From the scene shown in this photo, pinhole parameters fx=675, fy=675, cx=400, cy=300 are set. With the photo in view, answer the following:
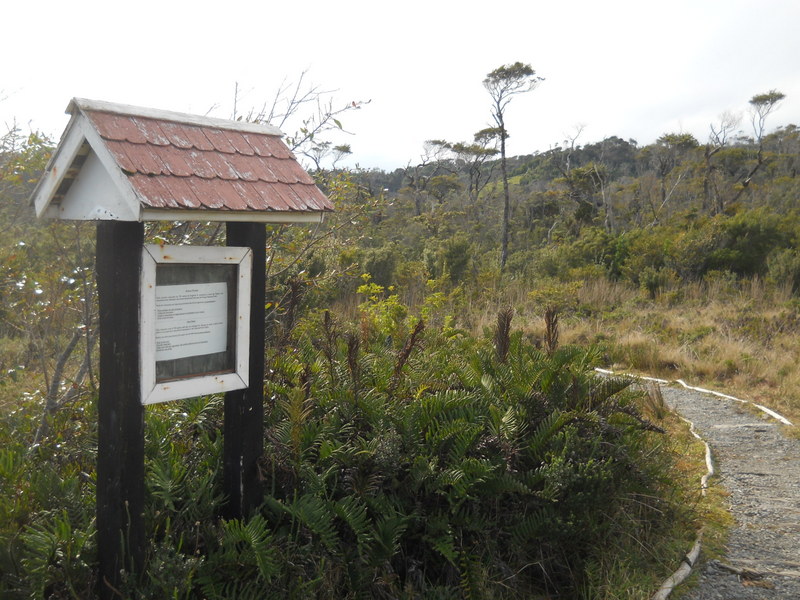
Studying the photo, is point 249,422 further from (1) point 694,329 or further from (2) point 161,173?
(1) point 694,329

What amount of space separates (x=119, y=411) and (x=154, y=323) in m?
0.31

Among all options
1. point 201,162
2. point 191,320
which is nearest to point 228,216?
point 201,162

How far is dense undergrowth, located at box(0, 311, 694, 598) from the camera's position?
2.44 m

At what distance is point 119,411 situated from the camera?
2.24 m

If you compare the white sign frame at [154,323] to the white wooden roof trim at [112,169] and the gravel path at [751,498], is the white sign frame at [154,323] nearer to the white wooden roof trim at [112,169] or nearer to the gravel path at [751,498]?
the white wooden roof trim at [112,169]

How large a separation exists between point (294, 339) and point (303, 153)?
1416 millimetres

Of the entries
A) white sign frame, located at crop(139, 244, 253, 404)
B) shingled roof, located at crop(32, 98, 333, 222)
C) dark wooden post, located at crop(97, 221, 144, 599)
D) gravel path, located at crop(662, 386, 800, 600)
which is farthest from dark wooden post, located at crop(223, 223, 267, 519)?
gravel path, located at crop(662, 386, 800, 600)

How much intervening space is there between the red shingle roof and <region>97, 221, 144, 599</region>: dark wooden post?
0.19 metres

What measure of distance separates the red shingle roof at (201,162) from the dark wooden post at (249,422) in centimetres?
18

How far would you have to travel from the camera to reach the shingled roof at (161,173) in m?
2.16

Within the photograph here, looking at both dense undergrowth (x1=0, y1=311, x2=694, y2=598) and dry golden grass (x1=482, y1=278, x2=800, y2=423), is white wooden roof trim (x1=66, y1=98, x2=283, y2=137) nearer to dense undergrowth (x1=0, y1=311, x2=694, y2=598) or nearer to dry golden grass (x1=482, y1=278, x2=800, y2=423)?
dense undergrowth (x1=0, y1=311, x2=694, y2=598)

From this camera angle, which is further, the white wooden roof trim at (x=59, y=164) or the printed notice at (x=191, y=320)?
the printed notice at (x=191, y=320)

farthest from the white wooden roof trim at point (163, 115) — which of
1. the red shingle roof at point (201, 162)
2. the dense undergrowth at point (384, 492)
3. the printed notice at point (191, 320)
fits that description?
the dense undergrowth at point (384, 492)

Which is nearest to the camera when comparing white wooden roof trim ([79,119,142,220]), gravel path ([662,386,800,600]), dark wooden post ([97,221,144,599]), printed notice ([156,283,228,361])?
white wooden roof trim ([79,119,142,220])
